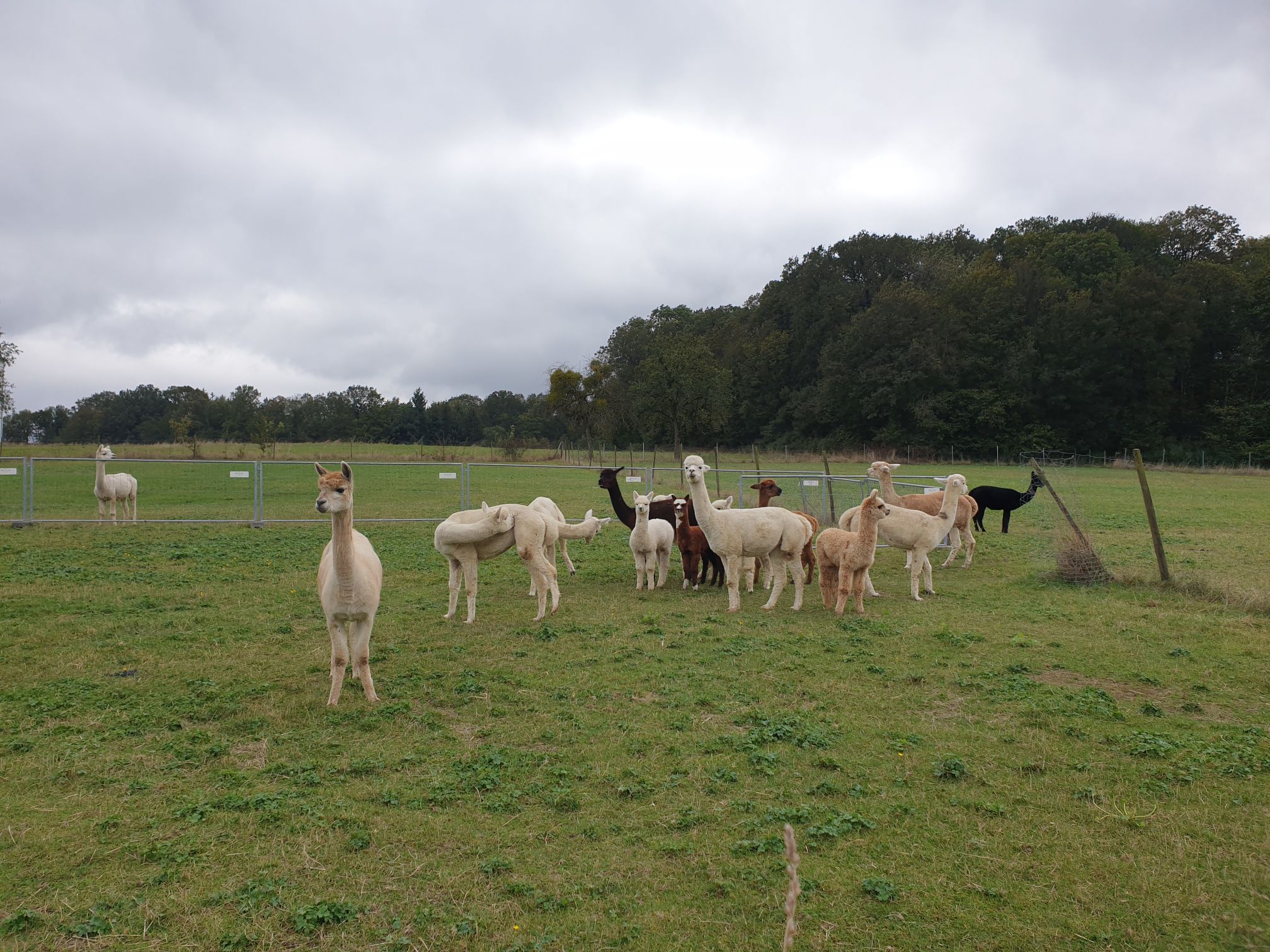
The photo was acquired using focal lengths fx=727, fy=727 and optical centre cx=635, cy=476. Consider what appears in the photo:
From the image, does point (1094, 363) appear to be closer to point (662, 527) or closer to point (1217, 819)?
point (662, 527)

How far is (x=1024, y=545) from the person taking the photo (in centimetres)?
1522

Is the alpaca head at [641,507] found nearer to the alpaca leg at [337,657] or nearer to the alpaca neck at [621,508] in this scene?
the alpaca neck at [621,508]

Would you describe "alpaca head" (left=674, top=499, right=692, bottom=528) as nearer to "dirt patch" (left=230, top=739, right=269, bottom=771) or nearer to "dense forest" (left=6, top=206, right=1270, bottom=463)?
"dirt patch" (left=230, top=739, right=269, bottom=771)

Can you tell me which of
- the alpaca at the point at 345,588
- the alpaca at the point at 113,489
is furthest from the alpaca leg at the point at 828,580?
the alpaca at the point at 113,489

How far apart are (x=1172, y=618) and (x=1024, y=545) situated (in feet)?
21.7

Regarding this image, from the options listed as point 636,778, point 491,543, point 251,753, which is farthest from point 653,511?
point 251,753

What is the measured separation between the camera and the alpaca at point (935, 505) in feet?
42.5

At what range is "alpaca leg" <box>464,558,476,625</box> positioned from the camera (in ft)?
29.3

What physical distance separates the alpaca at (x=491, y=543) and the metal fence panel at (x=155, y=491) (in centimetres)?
631

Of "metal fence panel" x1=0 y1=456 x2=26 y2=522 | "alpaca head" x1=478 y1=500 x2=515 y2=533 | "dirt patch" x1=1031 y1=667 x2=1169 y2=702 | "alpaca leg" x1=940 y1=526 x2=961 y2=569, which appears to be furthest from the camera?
"metal fence panel" x1=0 y1=456 x2=26 y2=522

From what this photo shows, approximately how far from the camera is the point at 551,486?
93.4ft

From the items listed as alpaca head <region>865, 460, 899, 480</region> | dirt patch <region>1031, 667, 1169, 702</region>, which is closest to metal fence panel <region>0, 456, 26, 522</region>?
alpaca head <region>865, 460, 899, 480</region>

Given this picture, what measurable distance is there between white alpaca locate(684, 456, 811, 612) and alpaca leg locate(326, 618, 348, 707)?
190 inches

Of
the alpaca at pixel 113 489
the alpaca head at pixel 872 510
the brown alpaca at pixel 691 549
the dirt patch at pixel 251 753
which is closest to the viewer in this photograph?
the dirt patch at pixel 251 753
